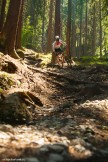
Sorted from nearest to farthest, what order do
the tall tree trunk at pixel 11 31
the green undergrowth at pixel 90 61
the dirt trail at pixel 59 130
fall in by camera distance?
the dirt trail at pixel 59 130, the tall tree trunk at pixel 11 31, the green undergrowth at pixel 90 61

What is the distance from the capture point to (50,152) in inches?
196

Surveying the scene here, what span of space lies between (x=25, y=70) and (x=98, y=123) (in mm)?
5205

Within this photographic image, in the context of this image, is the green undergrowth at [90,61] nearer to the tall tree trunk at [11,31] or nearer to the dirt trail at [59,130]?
the tall tree trunk at [11,31]

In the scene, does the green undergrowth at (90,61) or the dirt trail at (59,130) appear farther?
the green undergrowth at (90,61)

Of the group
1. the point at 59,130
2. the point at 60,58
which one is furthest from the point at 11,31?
the point at 59,130

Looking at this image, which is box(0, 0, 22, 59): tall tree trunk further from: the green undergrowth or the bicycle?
the green undergrowth

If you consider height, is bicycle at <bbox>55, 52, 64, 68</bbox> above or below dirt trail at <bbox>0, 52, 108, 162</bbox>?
above

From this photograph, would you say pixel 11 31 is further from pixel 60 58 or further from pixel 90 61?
pixel 90 61

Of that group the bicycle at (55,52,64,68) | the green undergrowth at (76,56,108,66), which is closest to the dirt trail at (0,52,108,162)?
the bicycle at (55,52,64,68)

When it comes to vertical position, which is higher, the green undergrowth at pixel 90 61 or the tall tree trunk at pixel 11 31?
the tall tree trunk at pixel 11 31

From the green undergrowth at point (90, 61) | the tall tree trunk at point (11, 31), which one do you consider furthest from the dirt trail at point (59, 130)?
the green undergrowth at point (90, 61)

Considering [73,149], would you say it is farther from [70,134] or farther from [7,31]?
[7,31]

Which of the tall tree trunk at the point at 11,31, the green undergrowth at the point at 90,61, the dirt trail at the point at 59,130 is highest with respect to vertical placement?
the tall tree trunk at the point at 11,31

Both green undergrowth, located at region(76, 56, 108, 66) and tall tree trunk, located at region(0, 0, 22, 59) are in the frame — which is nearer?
tall tree trunk, located at region(0, 0, 22, 59)
